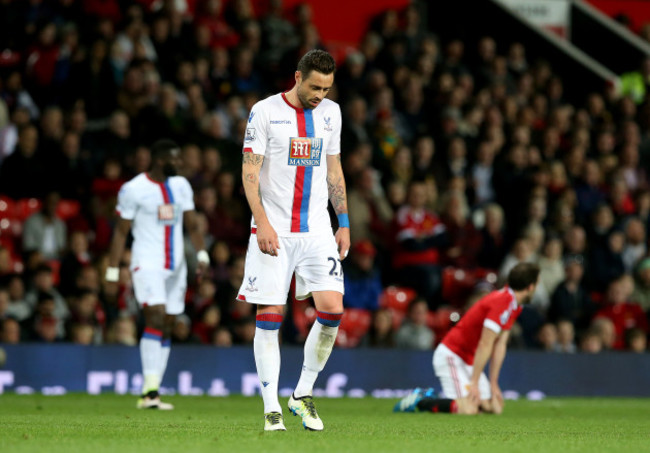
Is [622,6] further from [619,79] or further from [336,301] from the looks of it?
[336,301]

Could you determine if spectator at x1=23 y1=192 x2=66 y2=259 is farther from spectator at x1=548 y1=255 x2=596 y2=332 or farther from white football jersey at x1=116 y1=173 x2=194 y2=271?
spectator at x1=548 y1=255 x2=596 y2=332

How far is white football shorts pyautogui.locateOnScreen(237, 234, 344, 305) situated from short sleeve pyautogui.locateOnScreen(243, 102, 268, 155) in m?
0.57

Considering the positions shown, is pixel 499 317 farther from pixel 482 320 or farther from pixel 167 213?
pixel 167 213

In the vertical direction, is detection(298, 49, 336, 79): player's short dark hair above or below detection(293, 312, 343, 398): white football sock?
above

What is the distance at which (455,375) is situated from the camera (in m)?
11.5

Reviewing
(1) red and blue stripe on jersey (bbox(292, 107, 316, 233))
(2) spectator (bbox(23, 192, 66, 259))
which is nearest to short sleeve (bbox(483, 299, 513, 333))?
(1) red and blue stripe on jersey (bbox(292, 107, 316, 233))

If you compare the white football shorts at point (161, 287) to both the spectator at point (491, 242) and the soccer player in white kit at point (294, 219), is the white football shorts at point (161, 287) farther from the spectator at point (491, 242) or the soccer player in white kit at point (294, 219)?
the spectator at point (491, 242)

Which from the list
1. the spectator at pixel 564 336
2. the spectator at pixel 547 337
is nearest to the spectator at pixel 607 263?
the spectator at pixel 564 336

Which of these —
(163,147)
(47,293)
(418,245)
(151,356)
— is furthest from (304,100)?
(418,245)

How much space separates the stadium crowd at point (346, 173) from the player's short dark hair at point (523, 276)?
4035 mm

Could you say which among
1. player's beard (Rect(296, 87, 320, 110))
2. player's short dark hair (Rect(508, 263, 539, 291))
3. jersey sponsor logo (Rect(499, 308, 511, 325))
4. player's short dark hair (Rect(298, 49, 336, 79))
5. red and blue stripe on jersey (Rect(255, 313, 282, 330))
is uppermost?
player's short dark hair (Rect(298, 49, 336, 79))

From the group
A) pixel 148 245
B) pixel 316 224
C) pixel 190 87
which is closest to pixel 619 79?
pixel 190 87

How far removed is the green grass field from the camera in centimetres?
680

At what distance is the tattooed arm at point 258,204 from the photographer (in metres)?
7.55
